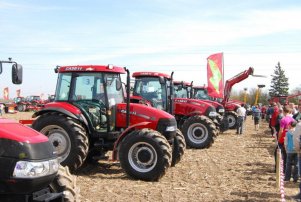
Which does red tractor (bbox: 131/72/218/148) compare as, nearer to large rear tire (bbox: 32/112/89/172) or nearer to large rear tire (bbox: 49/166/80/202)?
large rear tire (bbox: 32/112/89/172)

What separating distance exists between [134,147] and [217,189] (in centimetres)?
182

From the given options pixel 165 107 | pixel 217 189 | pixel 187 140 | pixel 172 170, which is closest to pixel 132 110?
pixel 172 170

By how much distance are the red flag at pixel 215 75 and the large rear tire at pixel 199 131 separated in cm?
387

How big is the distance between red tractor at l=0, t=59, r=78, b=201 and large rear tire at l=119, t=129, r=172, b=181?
13.0ft

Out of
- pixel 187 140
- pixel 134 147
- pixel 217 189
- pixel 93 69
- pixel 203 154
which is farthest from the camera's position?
pixel 187 140

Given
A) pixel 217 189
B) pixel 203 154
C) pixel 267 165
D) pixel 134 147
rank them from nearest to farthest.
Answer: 1. pixel 217 189
2. pixel 134 147
3. pixel 267 165
4. pixel 203 154

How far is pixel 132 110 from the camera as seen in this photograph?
9.38 metres

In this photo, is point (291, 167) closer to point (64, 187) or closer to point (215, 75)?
point (64, 187)

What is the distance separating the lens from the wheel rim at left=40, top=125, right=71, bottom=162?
8766mm

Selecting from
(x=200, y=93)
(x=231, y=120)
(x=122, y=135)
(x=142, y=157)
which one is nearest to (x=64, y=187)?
(x=142, y=157)

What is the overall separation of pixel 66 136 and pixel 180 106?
7.26 metres

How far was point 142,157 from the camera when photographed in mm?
8562

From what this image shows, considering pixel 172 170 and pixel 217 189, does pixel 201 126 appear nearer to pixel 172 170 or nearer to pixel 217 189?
pixel 172 170

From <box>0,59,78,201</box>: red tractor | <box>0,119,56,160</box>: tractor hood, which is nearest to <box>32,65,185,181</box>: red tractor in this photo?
<box>0,59,78,201</box>: red tractor
